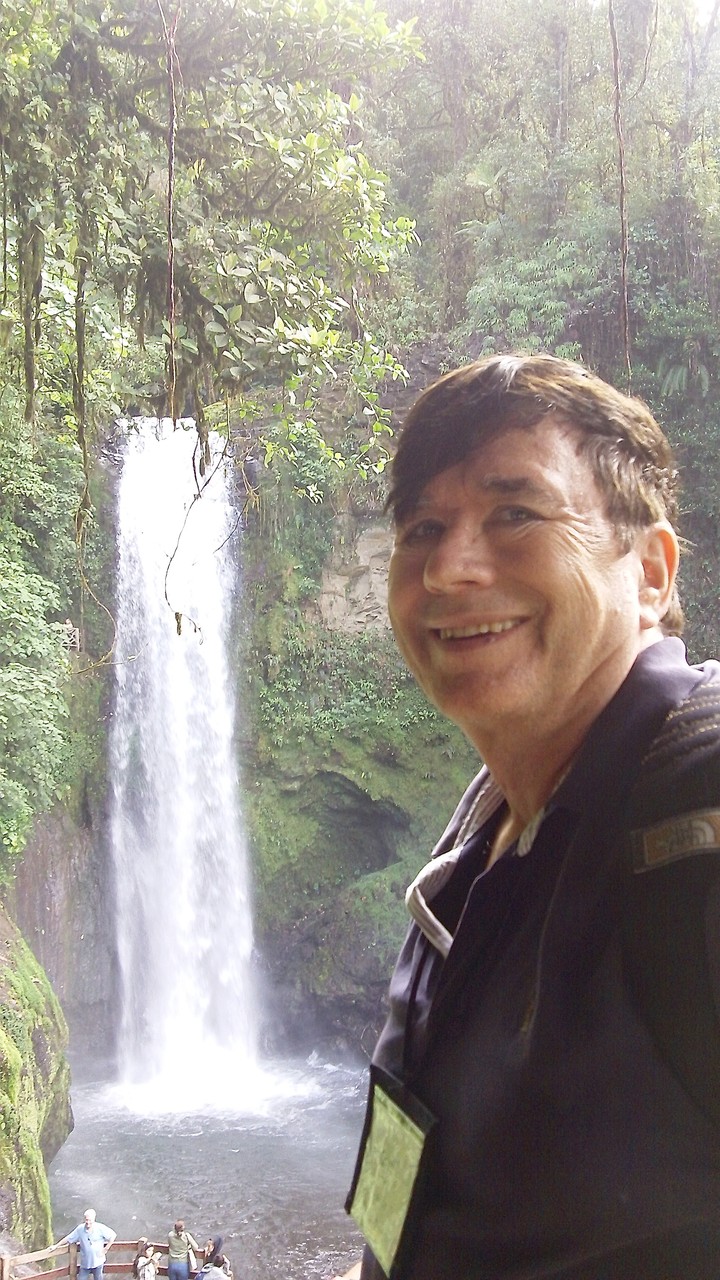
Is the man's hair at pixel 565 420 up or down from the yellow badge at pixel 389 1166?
up

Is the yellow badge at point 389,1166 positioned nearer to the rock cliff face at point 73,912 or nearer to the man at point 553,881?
the man at point 553,881

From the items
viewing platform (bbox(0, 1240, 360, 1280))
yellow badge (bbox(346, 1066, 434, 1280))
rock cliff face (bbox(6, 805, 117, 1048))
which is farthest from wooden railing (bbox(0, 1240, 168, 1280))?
yellow badge (bbox(346, 1066, 434, 1280))

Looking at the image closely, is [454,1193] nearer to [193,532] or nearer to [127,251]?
[127,251]

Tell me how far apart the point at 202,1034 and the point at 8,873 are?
3.46 m

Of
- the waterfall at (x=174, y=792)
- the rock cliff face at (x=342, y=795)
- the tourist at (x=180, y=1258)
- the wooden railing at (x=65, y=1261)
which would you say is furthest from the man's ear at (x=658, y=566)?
the waterfall at (x=174, y=792)

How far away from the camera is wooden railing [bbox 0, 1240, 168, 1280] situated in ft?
17.0

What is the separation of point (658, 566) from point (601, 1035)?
49 centimetres

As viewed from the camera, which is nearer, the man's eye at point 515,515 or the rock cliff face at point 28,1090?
the man's eye at point 515,515

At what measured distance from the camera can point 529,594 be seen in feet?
3.02

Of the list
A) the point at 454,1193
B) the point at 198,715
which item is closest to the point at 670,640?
the point at 454,1193

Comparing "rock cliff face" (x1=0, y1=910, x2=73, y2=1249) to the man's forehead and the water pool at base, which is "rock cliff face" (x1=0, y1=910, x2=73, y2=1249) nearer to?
the water pool at base

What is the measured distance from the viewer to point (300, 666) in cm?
1212

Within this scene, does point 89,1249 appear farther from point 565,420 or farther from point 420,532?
point 565,420

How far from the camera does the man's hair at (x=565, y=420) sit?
0.94 metres
